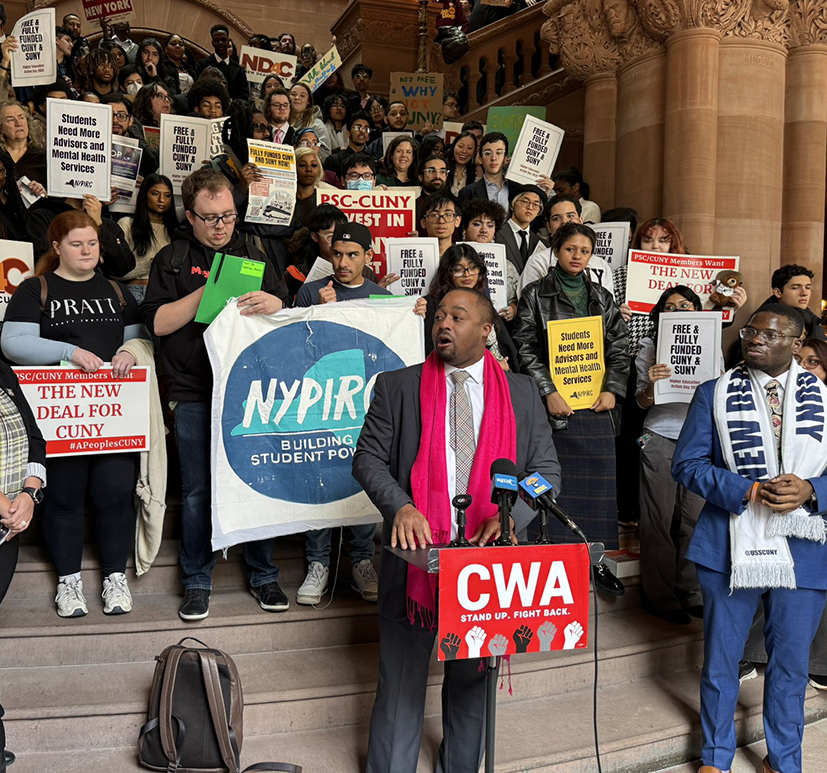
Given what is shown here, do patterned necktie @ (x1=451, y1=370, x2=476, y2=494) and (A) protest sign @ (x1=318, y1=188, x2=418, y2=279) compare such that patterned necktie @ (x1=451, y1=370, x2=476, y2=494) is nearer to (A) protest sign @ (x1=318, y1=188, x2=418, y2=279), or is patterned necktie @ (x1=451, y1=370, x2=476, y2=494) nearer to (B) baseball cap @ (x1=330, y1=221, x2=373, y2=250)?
(B) baseball cap @ (x1=330, y1=221, x2=373, y2=250)

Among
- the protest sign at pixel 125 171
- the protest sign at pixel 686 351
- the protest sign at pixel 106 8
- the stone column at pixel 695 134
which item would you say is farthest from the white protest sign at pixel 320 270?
the protest sign at pixel 106 8

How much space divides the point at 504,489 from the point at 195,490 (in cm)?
234

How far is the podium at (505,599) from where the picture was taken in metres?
2.79

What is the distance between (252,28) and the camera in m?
19.5

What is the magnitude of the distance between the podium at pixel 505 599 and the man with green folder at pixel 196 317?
6.60 ft

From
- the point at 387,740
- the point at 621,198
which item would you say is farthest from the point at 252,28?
the point at 387,740

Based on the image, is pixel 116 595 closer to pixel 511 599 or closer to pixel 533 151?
pixel 511 599

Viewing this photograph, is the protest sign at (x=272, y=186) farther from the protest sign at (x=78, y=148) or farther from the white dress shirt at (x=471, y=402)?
the white dress shirt at (x=471, y=402)

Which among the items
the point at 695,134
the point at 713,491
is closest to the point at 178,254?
the point at 713,491

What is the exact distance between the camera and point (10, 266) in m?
5.23

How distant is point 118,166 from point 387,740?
473cm

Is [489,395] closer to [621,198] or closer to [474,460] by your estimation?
[474,460]

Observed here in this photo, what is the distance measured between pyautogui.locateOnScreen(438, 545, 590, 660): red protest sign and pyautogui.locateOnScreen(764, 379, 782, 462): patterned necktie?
1466mm

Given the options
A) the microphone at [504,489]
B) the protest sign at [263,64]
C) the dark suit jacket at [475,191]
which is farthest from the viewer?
the protest sign at [263,64]
